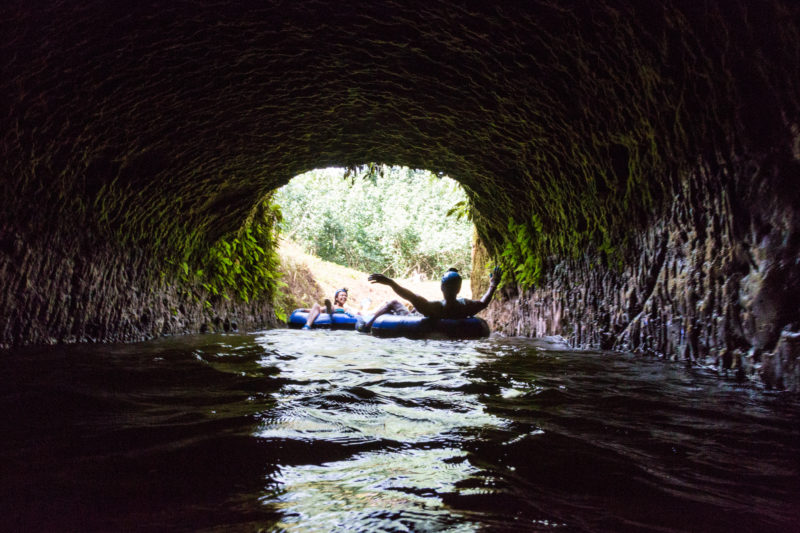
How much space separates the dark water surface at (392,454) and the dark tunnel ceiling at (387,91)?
2.22m

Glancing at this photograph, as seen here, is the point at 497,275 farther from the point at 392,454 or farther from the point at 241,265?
the point at 392,454

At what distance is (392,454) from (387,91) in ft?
16.1

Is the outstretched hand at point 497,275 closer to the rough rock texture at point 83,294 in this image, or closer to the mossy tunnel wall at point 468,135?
the mossy tunnel wall at point 468,135

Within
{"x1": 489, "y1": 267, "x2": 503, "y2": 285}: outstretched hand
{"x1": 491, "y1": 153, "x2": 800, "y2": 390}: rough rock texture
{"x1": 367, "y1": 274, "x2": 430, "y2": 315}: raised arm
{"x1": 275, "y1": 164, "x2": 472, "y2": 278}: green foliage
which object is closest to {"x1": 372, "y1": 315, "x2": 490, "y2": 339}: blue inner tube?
{"x1": 367, "y1": 274, "x2": 430, "y2": 315}: raised arm

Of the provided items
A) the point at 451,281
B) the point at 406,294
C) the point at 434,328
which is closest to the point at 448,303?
the point at 451,281

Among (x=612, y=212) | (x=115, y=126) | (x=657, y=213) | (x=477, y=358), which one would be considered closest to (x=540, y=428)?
(x=477, y=358)

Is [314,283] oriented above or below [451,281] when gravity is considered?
above

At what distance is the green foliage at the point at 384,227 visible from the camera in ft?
109

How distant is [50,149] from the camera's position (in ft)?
14.7

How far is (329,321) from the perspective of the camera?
12414 mm

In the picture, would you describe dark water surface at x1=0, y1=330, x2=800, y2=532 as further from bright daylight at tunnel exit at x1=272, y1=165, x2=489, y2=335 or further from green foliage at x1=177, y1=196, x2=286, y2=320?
bright daylight at tunnel exit at x1=272, y1=165, x2=489, y2=335

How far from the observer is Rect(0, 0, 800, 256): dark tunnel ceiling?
320 centimetres

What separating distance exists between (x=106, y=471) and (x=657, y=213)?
5.07 m

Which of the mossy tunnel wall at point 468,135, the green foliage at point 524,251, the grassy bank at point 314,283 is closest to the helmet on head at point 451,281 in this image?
the green foliage at point 524,251
